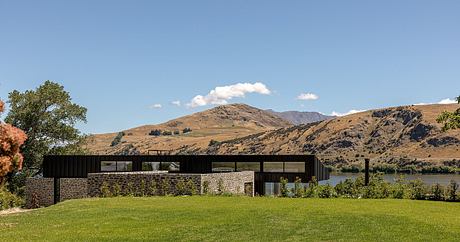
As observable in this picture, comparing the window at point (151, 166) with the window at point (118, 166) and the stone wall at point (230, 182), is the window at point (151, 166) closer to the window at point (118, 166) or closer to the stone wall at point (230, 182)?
the window at point (118, 166)

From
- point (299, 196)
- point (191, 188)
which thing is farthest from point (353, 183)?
point (191, 188)

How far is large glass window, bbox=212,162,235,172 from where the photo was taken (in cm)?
4433

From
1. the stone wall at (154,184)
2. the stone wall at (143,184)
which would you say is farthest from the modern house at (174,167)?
the stone wall at (143,184)

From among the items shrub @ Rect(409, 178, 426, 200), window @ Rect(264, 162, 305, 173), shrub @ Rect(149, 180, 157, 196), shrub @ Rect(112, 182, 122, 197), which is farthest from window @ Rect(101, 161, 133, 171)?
shrub @ Rect(409, 178, 426, 200)

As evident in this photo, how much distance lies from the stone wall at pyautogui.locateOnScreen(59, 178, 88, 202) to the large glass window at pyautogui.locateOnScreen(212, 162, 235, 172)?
33.6 ft

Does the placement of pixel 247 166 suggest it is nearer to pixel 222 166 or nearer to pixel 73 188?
pixel 222 166

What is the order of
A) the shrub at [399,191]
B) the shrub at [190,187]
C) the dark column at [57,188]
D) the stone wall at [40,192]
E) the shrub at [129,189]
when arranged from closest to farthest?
1. the shrub at [399,191]
2. the shrub at [190,187]
3. the shrub at [129,189]
4. the dark column at [57,188]
5. the stone wall at [40,192]

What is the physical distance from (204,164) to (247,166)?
11.4 feet

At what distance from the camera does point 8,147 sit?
88.8 feet

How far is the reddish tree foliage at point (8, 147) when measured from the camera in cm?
2688

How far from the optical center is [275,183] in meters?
44.0

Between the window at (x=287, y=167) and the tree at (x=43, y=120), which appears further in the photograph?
the tree at (x=43, y=120)

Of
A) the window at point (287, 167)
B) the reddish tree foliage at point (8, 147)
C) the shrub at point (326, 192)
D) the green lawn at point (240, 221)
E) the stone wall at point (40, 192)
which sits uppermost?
the reddish tree foliage at point (8, 147)

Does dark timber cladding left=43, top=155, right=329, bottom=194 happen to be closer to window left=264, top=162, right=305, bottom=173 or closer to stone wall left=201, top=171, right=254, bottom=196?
window left=264, top=162, right=305, bottom=173
